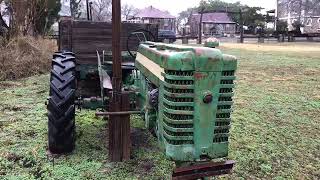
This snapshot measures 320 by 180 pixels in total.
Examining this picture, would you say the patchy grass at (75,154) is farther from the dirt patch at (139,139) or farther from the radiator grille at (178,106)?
the radiator grille at (178,106)

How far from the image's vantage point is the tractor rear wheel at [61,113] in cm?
429

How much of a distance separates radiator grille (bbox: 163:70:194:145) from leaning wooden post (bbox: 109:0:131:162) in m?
Result: 1.07

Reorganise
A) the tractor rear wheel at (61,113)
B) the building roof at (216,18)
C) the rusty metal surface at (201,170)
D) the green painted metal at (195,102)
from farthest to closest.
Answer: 1. the building roof at (216,18)
2. the tractor rear wheel at (61,113)
3. the rusty metal surface at (201,170)
4. the green painted metal at (195,102)

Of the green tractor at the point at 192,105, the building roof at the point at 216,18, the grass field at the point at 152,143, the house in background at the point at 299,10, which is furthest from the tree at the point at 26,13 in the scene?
the building roof at the point at 216,18

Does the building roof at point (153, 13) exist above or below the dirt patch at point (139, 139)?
above

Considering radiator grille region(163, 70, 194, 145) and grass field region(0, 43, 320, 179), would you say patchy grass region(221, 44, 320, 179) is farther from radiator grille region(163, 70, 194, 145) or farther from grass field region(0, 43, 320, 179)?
radiator grille region(163, 70, 194, 145)

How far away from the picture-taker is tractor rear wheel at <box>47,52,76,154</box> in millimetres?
4293

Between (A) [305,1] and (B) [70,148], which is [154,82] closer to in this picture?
(B) [70,148]

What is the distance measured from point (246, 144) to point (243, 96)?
3394mm

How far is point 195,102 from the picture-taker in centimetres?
307

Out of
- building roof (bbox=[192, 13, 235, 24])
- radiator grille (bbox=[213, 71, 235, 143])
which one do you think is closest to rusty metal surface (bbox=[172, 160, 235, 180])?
radiator grille (bbox=[213, 71, 235, 143])

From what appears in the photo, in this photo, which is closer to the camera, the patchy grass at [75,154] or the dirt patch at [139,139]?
the patchy grass at [75,154]

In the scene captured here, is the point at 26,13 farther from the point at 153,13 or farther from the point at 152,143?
the point at 153,13

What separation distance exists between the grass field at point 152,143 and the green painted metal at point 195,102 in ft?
3.02
